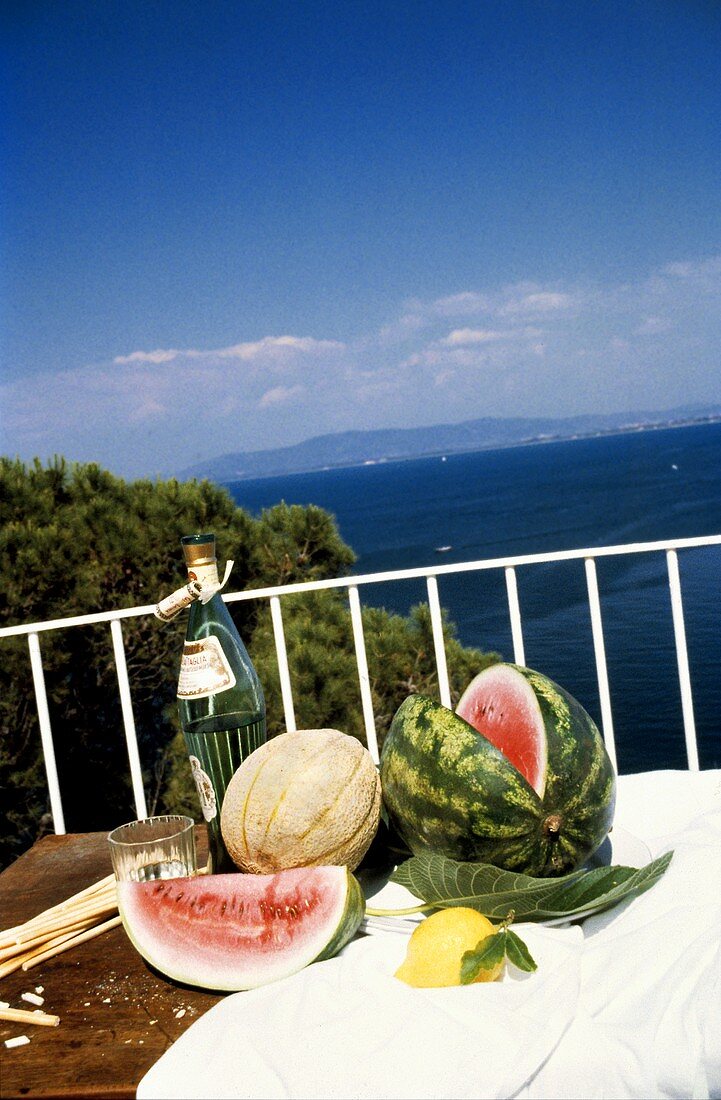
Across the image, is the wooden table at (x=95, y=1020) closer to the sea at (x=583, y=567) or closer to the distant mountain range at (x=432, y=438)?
the sea at (x=583, y=567)

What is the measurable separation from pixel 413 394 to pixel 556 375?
47.2 feet

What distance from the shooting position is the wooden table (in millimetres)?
872

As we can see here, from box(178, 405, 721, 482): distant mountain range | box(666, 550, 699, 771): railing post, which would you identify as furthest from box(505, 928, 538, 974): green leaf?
box(178, 405, 721, 482): distant mountain range

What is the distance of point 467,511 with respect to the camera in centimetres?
5575

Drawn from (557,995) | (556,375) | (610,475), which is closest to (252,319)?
(556,375)

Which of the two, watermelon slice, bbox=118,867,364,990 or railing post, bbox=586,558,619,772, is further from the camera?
railing post, bbox=586,558,619,772

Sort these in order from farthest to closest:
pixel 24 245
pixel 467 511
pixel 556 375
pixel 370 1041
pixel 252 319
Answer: pixel 556 375
pixel 252 319
pixel 24 245
pixel 467 511
pixel 370 1041

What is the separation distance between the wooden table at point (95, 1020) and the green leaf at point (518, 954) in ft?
1.08

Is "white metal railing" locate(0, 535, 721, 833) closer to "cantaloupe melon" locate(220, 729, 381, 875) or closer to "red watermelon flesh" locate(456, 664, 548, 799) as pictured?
"red watermelon flesh" locate(456, 664, 548, 799)

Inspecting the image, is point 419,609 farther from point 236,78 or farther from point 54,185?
point 54,185

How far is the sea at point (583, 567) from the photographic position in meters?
15.3

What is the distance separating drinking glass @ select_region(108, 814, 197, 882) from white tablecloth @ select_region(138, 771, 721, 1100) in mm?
299

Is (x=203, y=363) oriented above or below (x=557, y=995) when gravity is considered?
above

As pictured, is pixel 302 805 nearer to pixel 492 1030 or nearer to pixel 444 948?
pixel 444 948
